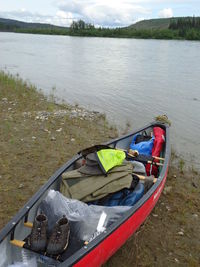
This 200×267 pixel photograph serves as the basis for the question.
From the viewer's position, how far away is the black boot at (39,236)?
3412mm

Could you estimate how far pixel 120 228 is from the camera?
145 inches

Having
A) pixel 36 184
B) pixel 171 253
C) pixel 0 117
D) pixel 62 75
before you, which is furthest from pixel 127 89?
pixel 171 253

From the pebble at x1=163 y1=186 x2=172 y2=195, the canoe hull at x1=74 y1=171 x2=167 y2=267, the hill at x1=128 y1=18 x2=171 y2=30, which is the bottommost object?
the pebble at x1=163 y1=186 x2=172 y2=195

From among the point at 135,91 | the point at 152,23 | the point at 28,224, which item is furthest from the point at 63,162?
the point at 152,23

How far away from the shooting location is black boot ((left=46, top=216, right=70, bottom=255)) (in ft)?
11.1

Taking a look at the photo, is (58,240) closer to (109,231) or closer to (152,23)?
(109,231)

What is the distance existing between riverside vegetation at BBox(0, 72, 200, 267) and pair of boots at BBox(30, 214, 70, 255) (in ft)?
3.06

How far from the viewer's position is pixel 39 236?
3.45m

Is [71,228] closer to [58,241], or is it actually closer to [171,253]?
[58,241]

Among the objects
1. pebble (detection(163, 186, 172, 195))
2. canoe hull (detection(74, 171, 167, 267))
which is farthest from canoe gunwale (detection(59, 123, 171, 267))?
pebble (detection(163, 186, 172, 195))

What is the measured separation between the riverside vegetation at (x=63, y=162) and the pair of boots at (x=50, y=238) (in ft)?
3.06

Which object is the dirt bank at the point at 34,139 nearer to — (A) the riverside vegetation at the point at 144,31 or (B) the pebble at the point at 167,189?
(B) the pebble at the point at 167,189

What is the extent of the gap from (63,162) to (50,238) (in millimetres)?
3365

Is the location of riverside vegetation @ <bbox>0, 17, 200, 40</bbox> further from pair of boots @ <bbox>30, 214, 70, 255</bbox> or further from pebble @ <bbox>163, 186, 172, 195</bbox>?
pair of boots @ <bbox>30, 214, 70, 255</bbox>
